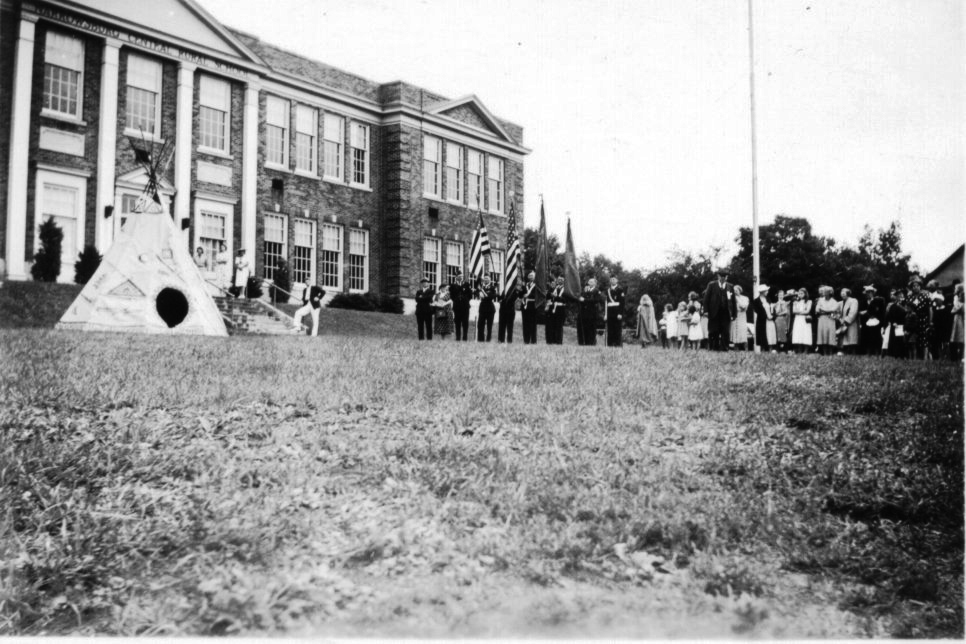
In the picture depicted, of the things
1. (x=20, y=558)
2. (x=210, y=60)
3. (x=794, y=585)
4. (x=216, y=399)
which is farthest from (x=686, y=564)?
(x=210, y=60)

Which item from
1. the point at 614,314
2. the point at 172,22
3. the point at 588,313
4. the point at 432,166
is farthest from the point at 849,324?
the point at 172,22

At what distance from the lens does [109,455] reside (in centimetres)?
495

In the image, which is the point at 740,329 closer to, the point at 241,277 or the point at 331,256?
the point at 241,277

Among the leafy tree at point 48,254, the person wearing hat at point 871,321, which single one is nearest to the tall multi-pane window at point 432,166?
the leafy tree at point 48,254

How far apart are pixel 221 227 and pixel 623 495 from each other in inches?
771

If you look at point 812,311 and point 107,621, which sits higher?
point 812,311

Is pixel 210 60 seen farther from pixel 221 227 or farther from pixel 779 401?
pixel 779 401

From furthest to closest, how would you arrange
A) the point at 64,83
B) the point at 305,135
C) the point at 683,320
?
the point at 305,135 → the point at 683,320 → the point at 64,83

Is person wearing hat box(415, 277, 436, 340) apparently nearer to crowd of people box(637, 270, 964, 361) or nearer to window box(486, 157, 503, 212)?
window box(486, 157, 503, 212)

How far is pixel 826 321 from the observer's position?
1405 centimetres

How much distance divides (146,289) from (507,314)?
7.14 m

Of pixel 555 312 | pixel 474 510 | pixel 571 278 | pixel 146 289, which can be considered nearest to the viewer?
pixel 474 510

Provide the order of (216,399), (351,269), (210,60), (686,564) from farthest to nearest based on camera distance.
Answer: (351,269) → (210,60) → (216,399) → (686,564)

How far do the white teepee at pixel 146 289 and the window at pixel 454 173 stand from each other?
696 cm
